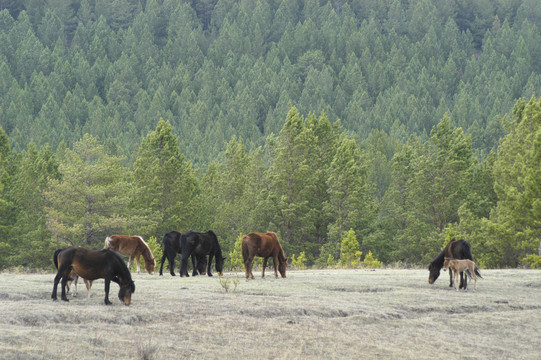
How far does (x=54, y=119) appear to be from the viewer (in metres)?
181

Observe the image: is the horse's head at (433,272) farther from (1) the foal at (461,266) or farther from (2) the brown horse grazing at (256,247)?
(2) the brown horse grazing at (256,247)

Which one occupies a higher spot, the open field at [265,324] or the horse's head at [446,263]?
the horse's head at [446,263]

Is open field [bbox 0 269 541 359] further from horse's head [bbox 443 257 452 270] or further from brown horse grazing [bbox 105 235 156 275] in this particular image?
brown horse grazing [bbox 105 235 156 275]

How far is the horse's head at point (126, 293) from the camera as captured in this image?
16.1 metres

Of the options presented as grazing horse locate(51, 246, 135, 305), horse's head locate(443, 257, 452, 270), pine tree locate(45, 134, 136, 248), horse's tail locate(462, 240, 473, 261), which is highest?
pine tree locate(45, 134, 136, 248)

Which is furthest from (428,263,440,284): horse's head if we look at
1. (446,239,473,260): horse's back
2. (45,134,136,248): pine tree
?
(45,134,136,248): pine tree

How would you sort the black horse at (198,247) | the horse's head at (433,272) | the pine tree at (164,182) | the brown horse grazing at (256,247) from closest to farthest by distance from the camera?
the horse's head at (433,272)
the brown horse grazing at (256,247)
the black horse at (198,247)
the pine tree at (164,182)

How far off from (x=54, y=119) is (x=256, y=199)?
12382 cm

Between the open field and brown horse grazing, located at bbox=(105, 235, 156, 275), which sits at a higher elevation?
brown horse grazing, located at bbox=(105, 235, 156, 275)

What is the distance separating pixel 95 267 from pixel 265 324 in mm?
4565

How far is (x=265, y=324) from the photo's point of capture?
48.7ft

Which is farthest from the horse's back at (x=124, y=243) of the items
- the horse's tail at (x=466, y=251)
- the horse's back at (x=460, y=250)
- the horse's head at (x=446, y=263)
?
the horse's tail at (x=466, y=251)

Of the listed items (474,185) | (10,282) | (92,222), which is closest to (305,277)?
(10,282)

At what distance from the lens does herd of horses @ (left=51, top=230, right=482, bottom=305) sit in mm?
16297
